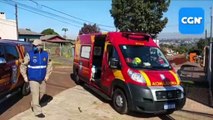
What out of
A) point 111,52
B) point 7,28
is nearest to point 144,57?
point 111,52

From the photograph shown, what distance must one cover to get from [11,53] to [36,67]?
6.99 feet

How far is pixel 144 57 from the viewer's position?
10.0 m

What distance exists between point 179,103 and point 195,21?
2.40 metres

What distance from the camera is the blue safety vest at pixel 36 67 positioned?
27.3ft

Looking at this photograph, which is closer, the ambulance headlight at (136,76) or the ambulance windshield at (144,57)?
the ambulance headlight at (136,76)

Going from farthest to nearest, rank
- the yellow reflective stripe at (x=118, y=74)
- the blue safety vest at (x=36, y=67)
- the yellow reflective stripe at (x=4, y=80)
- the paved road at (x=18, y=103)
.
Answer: the yellow reflective stripe at (x=118, y=74) → the paved road at (x=18, y=103) → the yellow reflective stripe at (x=4, y=80) → the blue safety vest at (x=36, y=67)

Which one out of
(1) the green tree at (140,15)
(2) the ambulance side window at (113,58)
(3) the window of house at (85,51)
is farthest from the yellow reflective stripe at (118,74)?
(1) the green tree at (140,15)

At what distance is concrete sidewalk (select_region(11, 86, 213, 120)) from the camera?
29.3 ft

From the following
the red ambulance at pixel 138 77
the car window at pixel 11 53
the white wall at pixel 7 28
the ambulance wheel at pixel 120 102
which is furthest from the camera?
the white wall at pixel 7 28

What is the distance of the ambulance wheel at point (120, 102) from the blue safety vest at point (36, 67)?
2.27 meters

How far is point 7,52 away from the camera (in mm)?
9828

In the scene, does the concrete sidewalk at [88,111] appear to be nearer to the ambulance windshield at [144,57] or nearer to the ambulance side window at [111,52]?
the ambulance windshield at [144,57]

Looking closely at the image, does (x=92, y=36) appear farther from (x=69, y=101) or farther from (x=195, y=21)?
(x=195, y=21)

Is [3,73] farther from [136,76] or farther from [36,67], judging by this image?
[136,76]
